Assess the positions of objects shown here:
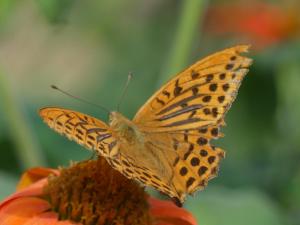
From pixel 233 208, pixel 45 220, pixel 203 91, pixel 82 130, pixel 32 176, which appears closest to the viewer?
pixel 82 130

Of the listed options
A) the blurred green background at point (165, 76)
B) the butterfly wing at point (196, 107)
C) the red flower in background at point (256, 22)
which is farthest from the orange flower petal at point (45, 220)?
the red flower in background at point (256, 22)

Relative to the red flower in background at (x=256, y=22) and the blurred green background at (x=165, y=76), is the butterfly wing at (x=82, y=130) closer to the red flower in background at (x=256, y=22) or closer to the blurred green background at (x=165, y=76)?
the blurred green background at (x=165, y=76)

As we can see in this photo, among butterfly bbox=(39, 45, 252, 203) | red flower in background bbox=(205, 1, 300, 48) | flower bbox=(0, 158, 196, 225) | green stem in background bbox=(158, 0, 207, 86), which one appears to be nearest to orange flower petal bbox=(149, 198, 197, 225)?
flower bbox=(0, 158, 196, 225)

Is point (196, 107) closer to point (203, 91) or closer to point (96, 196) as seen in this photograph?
point (203, 91)

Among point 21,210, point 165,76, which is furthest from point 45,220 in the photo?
point 165,76

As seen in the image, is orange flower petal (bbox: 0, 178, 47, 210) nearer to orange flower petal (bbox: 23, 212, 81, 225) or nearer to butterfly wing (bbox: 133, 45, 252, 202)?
orange flower petal (bbox: 23, 212, 81, 225)

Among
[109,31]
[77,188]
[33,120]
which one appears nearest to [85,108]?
[33,120]
